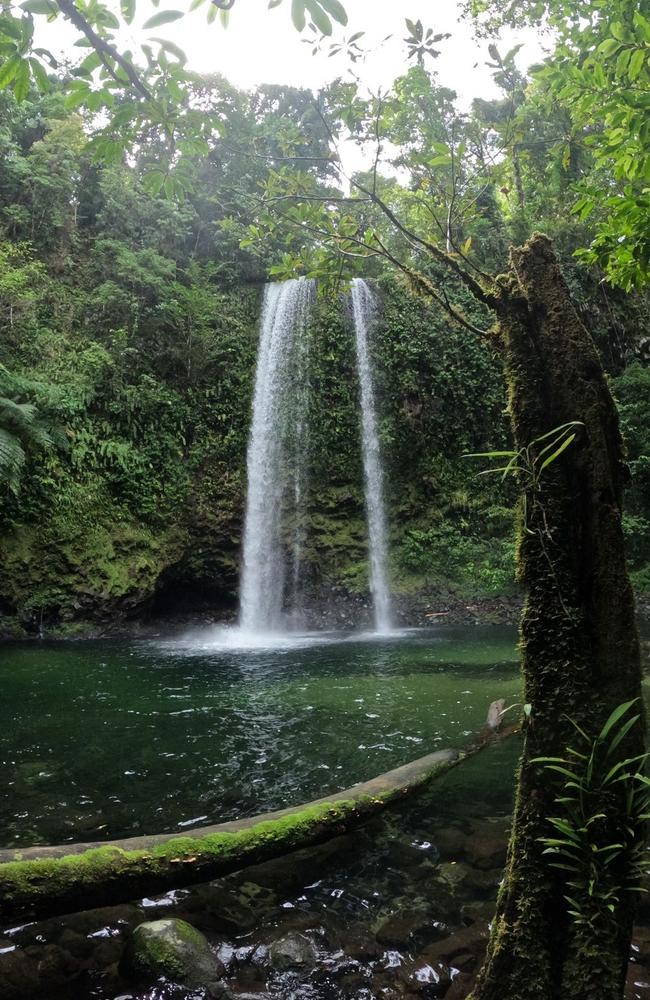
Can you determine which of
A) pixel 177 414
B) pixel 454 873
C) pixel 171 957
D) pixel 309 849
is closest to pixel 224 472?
pixel 177 414

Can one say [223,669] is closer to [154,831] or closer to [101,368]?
[154,831]

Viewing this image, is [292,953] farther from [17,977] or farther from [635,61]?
[635,61]

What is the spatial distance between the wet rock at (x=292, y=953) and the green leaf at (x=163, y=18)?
10.3ft

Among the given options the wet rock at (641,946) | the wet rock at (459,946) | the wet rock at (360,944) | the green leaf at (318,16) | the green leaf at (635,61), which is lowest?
the wet rock at (360,944)

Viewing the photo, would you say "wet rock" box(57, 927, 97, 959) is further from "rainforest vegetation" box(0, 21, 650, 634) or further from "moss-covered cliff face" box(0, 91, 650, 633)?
"moss-covered cliff face" box(0, 91, 650, 633)

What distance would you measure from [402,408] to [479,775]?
13.5 metres

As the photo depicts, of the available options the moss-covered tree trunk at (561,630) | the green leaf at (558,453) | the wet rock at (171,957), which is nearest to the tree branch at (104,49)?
the moss-covered tree trunk at (561,630)

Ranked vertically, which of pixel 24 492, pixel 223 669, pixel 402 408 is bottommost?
pixel 223 669

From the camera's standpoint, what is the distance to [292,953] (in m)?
2.39

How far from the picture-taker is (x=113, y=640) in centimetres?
1206

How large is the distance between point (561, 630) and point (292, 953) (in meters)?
1.74

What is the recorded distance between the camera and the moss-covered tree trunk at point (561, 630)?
161cm

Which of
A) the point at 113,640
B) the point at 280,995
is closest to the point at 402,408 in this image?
the point at 113,640

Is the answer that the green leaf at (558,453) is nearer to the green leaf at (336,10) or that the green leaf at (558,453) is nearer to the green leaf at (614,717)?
the green leaf at (614,717)
